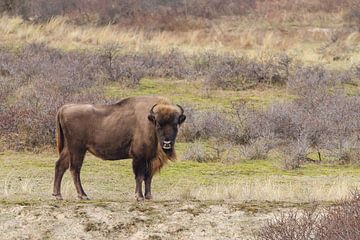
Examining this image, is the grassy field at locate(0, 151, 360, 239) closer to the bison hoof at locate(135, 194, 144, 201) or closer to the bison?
the bison hoof at locate(135, 194, 144, 201)

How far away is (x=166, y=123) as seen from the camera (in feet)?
40.7

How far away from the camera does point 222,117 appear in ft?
72.9

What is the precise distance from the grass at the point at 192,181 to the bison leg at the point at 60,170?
210mm

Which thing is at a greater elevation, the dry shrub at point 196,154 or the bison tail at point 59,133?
the bison tail at point 59,133

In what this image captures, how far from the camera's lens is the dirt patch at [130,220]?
10688mm

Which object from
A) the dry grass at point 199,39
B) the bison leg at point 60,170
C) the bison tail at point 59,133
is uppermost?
the bison tail at point 59,133

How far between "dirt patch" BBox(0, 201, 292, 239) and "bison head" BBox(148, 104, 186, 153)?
3.55 feet

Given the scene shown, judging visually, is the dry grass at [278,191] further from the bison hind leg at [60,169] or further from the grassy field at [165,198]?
the bison hind leg at [60,169]

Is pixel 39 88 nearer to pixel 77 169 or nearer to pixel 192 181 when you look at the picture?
pixel 192 181

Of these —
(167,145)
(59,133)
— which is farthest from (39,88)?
(167,145)

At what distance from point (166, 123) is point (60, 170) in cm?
182

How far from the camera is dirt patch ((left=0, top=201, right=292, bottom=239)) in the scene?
10.7 metres

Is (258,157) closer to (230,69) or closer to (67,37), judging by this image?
(230,69)

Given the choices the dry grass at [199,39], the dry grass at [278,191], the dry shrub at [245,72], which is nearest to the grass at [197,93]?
the dry shrub at [245,72]
